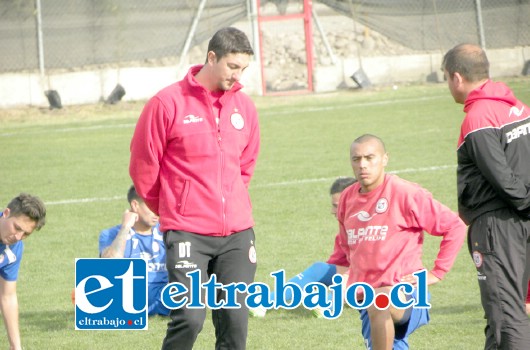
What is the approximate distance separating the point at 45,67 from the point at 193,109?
18.0 meters

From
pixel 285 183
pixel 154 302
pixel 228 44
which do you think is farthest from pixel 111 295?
pixel 285 183

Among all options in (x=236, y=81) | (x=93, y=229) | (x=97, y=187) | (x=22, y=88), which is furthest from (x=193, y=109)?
(x=22, y=88)

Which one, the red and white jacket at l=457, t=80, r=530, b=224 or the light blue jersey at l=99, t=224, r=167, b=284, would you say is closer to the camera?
the red and white jacket at l=457, t=80, r=530, b=224

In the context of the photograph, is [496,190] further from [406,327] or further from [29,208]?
[29,208]

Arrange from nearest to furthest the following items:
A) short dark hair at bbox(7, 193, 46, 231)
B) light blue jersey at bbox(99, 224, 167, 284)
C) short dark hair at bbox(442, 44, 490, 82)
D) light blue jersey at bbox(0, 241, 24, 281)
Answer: short dark hair at bbox(442, 44, 490, 82), short dark hair at bbox(7, 193, 46, 231), light blue jersey at bbox(0, 241, 24, 281), light blue jersey at bbox(99, 224, 167, 284)

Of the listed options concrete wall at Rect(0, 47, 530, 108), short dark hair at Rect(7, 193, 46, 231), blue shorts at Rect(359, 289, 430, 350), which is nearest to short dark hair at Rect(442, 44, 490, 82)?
blue shorts at Rect(359, 289, 430, 350)

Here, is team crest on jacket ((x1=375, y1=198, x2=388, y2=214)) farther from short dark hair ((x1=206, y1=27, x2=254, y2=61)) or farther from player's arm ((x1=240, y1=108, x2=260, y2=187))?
short dark hair ((x1=206, y1=27, x2=254, y2=61))

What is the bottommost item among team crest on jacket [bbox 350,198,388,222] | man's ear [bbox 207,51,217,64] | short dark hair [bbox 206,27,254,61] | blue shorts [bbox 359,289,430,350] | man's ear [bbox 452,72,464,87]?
blue shorts [bbox 359,289,430,350]

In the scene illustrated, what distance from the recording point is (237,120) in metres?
6.22

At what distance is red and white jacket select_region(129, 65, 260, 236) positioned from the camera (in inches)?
236

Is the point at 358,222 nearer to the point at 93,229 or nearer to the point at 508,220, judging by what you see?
the point at 508,220

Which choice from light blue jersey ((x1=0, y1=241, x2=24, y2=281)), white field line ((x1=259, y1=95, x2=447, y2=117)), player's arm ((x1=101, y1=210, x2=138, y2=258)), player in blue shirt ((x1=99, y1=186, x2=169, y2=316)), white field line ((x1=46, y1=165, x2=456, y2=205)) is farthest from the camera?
white field line ((x1=259, y1=95, x2=447, y2=117))

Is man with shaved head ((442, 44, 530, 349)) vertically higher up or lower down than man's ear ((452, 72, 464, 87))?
lower down

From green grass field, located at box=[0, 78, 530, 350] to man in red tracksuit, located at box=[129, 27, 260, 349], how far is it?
5.42 ft
